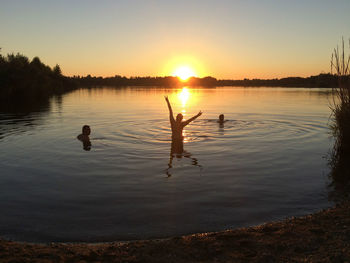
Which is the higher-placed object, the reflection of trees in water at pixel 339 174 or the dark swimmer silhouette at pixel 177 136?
the dark swimmer silhouette at pixel 177 136

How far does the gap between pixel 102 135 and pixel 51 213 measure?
12254 mm

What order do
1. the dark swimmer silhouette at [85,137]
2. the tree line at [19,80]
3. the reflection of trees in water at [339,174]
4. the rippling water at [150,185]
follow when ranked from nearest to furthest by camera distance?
the rippling water at [150,185] < the reflection of trees in water at [339,174] < the dark swimmer silhouette at [85,137] < the tree line at [19,80]

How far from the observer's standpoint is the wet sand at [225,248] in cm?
501

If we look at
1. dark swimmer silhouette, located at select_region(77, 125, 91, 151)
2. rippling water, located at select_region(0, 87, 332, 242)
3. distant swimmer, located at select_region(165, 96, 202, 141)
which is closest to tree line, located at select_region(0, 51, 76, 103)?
rippling water, located at select_region(0, 87, 332, 242)

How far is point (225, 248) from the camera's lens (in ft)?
17.8

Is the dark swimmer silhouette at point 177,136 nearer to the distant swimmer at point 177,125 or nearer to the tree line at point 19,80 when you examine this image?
the distant swimmer at point 177,125

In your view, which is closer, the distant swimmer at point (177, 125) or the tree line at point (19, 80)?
the distant swimmer at point (177, 125)

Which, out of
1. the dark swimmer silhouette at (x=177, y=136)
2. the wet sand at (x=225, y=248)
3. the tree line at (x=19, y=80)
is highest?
the tree line at (x=19, y=80)

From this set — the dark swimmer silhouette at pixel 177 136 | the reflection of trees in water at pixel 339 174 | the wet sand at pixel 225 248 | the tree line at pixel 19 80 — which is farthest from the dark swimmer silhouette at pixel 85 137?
the tree line at pixel 19 80

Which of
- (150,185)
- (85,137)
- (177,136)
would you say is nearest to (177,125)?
(177,136)

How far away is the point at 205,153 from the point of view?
47.2 feet

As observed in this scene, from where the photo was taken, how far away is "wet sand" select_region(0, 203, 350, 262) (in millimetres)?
5008

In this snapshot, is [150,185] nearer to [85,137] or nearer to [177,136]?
Answer: [177,136]

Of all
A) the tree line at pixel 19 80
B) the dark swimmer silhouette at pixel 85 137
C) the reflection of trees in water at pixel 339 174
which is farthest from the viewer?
the tree line at pixel 19 80
